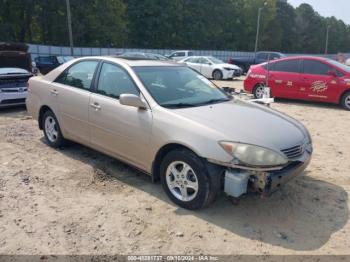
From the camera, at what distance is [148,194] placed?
4336 millimetres

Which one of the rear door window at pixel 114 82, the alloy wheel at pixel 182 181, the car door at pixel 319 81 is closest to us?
the alloy wheel at pixel 182 181

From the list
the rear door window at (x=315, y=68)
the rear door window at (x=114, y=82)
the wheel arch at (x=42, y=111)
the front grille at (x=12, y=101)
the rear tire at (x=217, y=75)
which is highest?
the rear door window at (x=114, y=82)

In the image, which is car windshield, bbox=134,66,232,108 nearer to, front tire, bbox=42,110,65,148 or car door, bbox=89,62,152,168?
car door, bbox=89,62,152,168

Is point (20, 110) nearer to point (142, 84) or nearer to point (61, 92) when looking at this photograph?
point (61, 92)

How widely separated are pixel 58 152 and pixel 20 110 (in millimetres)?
4356

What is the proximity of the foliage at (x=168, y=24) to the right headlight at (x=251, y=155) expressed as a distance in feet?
133

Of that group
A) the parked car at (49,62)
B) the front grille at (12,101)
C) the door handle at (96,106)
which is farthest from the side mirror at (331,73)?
the parked car at (49,62)

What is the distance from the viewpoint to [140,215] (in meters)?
3.85

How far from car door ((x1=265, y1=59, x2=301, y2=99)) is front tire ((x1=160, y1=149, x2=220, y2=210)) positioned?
26.5 ft

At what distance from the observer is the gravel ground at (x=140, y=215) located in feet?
10.9

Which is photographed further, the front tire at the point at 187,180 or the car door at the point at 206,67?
the car door at the point at 206,67

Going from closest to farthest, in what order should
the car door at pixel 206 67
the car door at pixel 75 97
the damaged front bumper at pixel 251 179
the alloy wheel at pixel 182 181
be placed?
1. the damaged front bumper at pixel 251 179
2. the alloy wheel at pixel 182 181
3. the car door at pixel 75 97
4. the car door at pixel 206 67

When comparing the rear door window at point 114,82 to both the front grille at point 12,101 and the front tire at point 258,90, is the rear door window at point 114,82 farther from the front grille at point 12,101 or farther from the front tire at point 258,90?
the front tire at point 258,90

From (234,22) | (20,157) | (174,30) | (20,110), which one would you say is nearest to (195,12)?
(174,30)
